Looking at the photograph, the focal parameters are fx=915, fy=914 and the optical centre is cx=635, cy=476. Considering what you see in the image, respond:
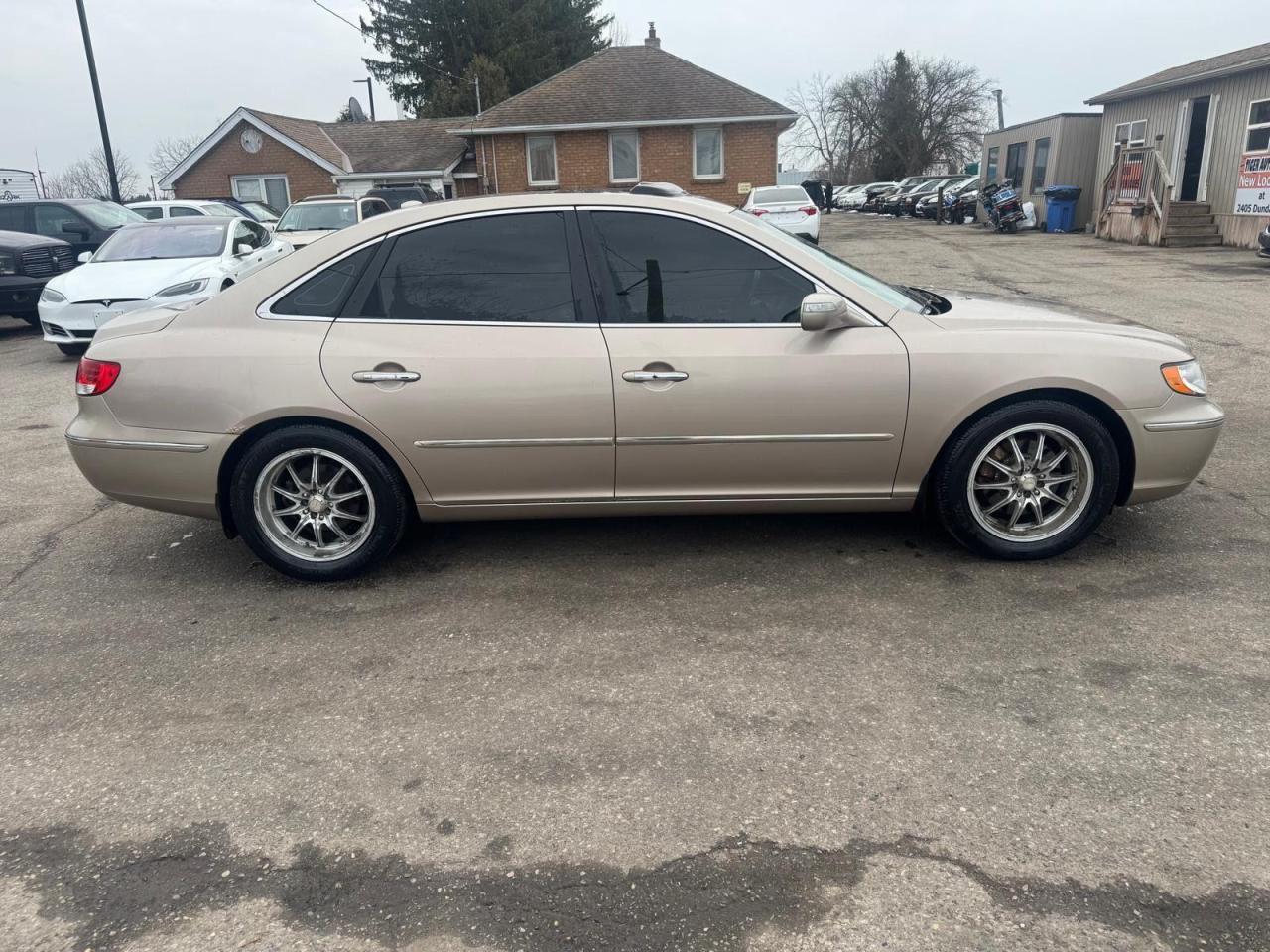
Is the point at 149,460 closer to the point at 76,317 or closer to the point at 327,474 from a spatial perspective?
the point at 327,474

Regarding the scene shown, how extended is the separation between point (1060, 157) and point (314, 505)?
85.7ft

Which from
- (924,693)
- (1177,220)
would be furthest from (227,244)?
(1177,220)

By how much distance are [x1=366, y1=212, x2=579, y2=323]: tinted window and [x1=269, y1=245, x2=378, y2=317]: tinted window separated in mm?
121

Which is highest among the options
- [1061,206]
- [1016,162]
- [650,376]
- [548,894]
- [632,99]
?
[632,99]

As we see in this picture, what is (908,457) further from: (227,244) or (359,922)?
(227,244)

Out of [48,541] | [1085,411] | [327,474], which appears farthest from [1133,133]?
[48,541]

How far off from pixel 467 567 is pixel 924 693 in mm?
2094

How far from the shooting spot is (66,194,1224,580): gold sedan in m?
3.74

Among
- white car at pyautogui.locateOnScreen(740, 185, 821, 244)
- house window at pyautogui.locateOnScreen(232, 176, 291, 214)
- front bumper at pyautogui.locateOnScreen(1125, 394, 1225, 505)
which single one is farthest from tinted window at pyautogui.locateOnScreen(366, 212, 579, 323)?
house window at pyautogui.locateOnScreen(232, 176, 291, 214)

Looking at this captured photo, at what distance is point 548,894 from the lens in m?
2.23

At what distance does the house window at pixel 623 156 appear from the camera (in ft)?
90.6

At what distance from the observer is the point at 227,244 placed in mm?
10734

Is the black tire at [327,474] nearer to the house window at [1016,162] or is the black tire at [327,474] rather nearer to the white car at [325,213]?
the white car at [325,213]

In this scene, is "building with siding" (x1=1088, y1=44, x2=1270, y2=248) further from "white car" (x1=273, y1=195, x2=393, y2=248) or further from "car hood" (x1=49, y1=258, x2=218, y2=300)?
"car hood" (x1=49, y1=258, x2=218, y2=300)
